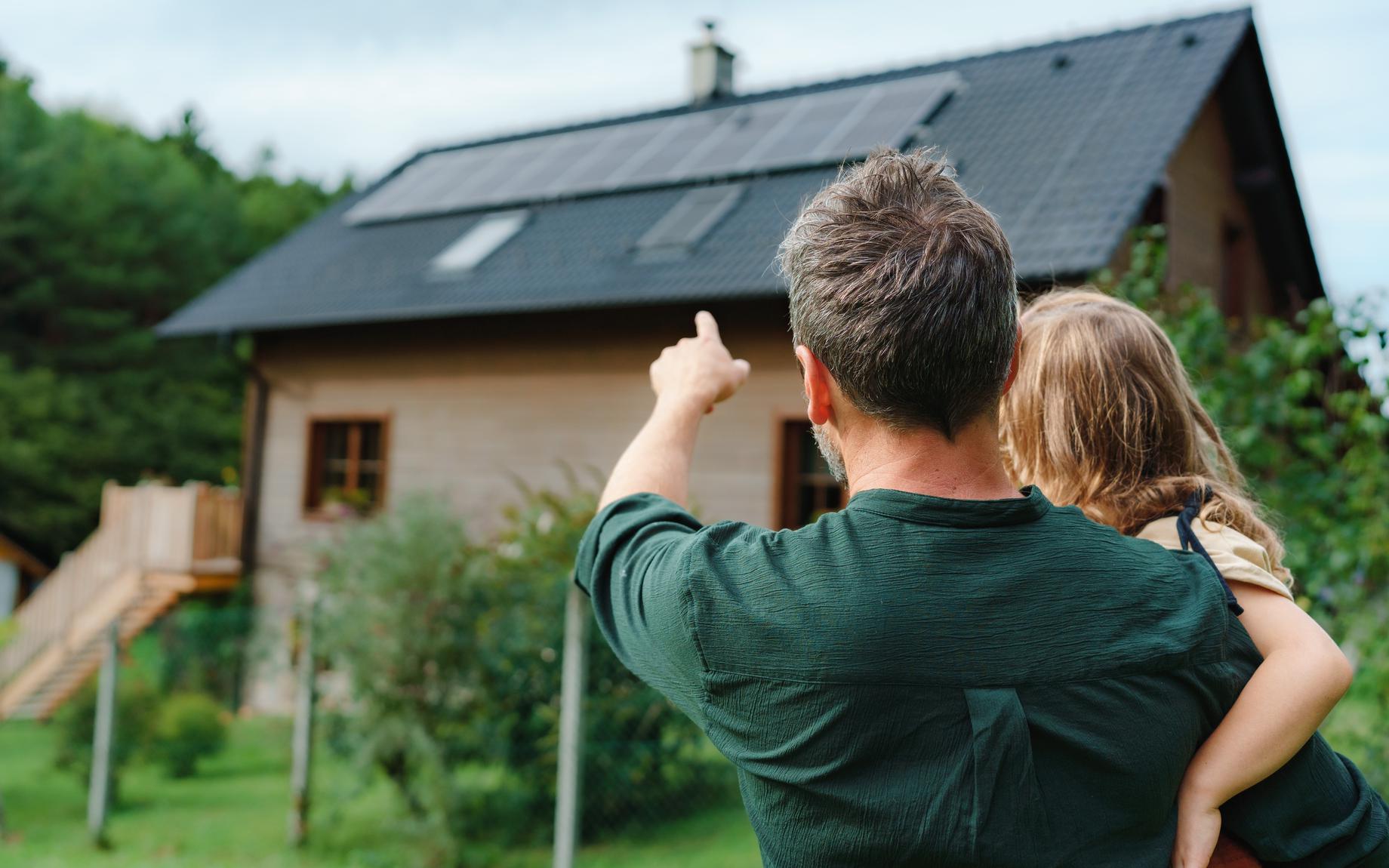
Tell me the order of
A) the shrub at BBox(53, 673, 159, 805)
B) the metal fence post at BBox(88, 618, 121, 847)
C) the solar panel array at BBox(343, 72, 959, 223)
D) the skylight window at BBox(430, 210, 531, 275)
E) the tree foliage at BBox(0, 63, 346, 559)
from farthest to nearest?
the tree foliage at BBox(0, 63, 346, 559)
the skylight window at BBox(430, 210, 531, 275)
the solar panel array at BBox(343, 72, 959, 223)
the shrub at BBox(53, 673, 159, 805)
the metal fence post at BBox(88, 618, 121, 847)

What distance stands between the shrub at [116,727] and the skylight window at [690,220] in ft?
21.3

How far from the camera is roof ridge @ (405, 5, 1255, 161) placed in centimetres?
1304

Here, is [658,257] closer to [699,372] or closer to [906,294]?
[699,372]

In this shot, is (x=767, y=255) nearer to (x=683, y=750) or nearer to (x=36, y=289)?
(x=683, y=750)

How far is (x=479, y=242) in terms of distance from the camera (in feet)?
47.2

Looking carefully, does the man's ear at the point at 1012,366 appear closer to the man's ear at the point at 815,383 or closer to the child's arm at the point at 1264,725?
the man's ear at the point at 815,383

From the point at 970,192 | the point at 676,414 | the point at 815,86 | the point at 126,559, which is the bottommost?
the point at 126,559

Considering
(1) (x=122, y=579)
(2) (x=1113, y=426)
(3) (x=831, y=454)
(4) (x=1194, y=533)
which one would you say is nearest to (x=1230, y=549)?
(4) (x=1194, y=533)

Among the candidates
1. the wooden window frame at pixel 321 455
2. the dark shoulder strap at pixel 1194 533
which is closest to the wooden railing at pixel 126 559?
the wooden window frame at pixel 321 455

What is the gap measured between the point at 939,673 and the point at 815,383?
35 centimetres

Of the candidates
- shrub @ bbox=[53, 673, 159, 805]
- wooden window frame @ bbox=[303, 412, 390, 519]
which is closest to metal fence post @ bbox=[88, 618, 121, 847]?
shrub @ bbox=[53, 673, 159, 805]

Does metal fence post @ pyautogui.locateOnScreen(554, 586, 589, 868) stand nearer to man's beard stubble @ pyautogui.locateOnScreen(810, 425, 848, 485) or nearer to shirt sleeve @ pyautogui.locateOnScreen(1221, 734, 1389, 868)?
man's beard stubble @ pyautogui.locateOnScreen(810, 425, 848, 485)

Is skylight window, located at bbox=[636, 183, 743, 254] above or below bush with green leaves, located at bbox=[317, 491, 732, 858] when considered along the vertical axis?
above

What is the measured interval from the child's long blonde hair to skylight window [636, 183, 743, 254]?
10569mm
